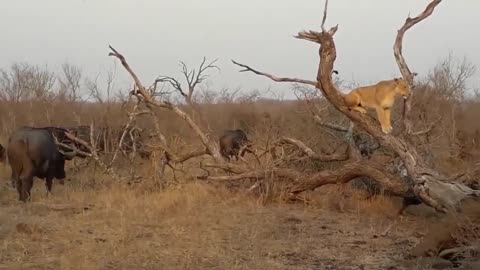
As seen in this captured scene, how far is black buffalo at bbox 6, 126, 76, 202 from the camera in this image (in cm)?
1321

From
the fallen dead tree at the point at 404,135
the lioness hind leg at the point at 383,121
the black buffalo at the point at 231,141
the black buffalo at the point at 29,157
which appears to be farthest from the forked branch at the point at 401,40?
the black buffalo at the point at 231,141

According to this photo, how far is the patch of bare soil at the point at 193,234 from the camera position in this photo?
7.96 meters

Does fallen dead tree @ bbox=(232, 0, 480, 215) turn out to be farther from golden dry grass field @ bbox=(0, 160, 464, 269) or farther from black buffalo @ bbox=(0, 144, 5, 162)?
black buffalo @ bbox=(0, 144, 5, 162)

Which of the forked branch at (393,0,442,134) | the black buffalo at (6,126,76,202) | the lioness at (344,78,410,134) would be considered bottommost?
the black buffalo at (6,126,76,202)

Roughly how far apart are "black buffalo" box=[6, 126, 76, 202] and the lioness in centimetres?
696

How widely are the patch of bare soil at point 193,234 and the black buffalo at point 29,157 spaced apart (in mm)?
439

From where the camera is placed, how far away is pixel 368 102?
1029 cm

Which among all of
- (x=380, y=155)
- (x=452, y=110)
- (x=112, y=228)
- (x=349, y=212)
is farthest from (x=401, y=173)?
(x=452, y=110)

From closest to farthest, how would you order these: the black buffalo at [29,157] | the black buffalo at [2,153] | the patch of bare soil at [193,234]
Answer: the patch of bare soil at [193,234] → the black buffalo at [29,157] → the black buffalo at [2,153]

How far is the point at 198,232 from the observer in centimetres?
971

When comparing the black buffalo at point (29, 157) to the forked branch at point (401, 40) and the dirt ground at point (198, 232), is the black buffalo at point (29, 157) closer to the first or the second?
the dirt ground at point (198, 232)

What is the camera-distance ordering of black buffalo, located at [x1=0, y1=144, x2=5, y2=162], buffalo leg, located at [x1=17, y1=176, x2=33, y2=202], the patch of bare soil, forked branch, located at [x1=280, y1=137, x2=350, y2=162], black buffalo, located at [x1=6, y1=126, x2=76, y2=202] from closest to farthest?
1. the patch of bare soil
2. forked branch, located at [x1=280, y1=137, x2=350, y2=162]
3. buffalo leg, located at [x1=17, y1=176, x2=33, y2=202]
4. black buffalo, located at [x1=6, y1=126, x2=76, y2=202]
5. black buffalo, located at [x1=0, y1=144, x2=5, y2=162]

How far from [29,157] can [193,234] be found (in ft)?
Answer: 17.8

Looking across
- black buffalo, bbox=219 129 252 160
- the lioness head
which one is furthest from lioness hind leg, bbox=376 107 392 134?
Answer: black buffalo, bbox=219 129 252 160
